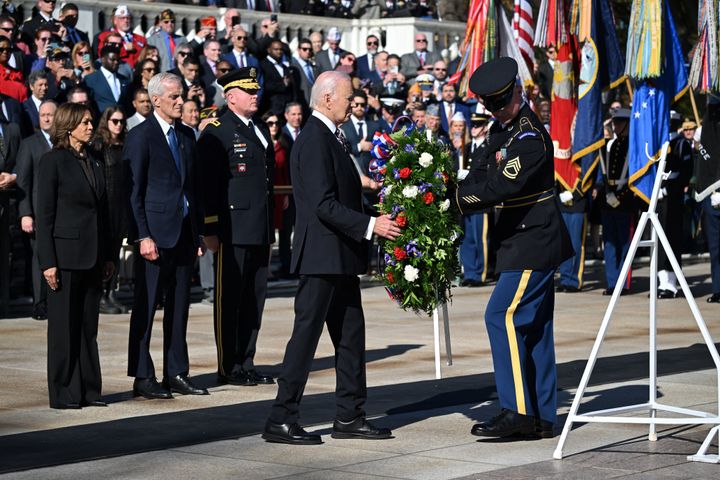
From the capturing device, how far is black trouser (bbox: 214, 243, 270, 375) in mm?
10758

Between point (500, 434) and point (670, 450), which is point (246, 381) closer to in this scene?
point (500, 434)

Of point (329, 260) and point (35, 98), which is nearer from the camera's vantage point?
point (329, 260)

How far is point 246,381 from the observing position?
10.7 metres

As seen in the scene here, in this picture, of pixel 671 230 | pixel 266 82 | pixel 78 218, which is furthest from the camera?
pixel 266 82

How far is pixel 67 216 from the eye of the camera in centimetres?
980

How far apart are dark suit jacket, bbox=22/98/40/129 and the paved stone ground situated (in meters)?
2.64

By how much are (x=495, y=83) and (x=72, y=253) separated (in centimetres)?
310

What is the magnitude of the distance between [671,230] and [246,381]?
29.3ft

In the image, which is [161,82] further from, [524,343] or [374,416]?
[524,343]

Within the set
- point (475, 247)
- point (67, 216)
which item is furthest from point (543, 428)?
point (475, 247)

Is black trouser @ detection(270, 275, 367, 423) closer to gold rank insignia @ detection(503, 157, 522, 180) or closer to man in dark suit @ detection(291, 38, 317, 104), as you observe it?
gold rank insignia @ detection(503, 157, 522, 180)

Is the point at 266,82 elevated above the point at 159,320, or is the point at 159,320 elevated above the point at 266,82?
the point at 266,82

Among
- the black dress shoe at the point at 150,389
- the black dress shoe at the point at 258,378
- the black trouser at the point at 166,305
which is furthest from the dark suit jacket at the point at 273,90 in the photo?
the black dress shoe at the point at 150,389

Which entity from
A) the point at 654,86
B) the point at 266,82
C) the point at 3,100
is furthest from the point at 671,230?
the point at 3,100
